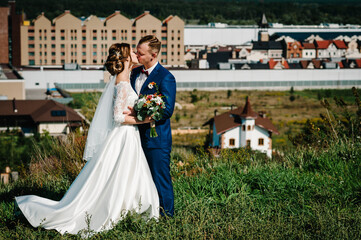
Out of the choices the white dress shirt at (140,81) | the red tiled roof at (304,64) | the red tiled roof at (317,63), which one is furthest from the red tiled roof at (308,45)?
the white dress shirt at (140,81)

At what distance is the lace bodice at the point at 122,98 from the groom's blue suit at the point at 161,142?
7cm

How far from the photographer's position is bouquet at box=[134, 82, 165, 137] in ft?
8.36

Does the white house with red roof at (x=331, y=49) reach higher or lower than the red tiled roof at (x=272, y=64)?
higher

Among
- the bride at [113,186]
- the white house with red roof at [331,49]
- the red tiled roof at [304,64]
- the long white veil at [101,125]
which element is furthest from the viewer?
the white house with red roof at [331,49]

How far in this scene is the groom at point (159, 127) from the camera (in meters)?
2.64

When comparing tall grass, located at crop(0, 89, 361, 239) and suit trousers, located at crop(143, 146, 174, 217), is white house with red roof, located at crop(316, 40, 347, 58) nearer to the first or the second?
tall grass, located at crop(0, 89, 361, 239)

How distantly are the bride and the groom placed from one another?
0.04m

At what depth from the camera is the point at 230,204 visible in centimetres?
282

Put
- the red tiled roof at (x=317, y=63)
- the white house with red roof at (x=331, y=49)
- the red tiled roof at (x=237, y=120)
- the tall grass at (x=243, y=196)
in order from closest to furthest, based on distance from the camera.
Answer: the tall grass at (x=243, y=196) < the red tiled roof at (x=237, y=120) < the red tiled roof at (x=317, y=63) < the white house with red roof at (x=331, y=49)

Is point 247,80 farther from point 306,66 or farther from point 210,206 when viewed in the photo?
point 210,206

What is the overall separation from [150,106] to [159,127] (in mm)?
162

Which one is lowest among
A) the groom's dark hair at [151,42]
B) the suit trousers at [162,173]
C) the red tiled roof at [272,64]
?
the suit trousers at [162,173]

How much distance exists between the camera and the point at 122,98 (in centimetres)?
268

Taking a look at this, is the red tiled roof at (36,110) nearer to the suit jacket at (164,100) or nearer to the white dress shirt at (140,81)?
the white dress shirt at (140,81)
